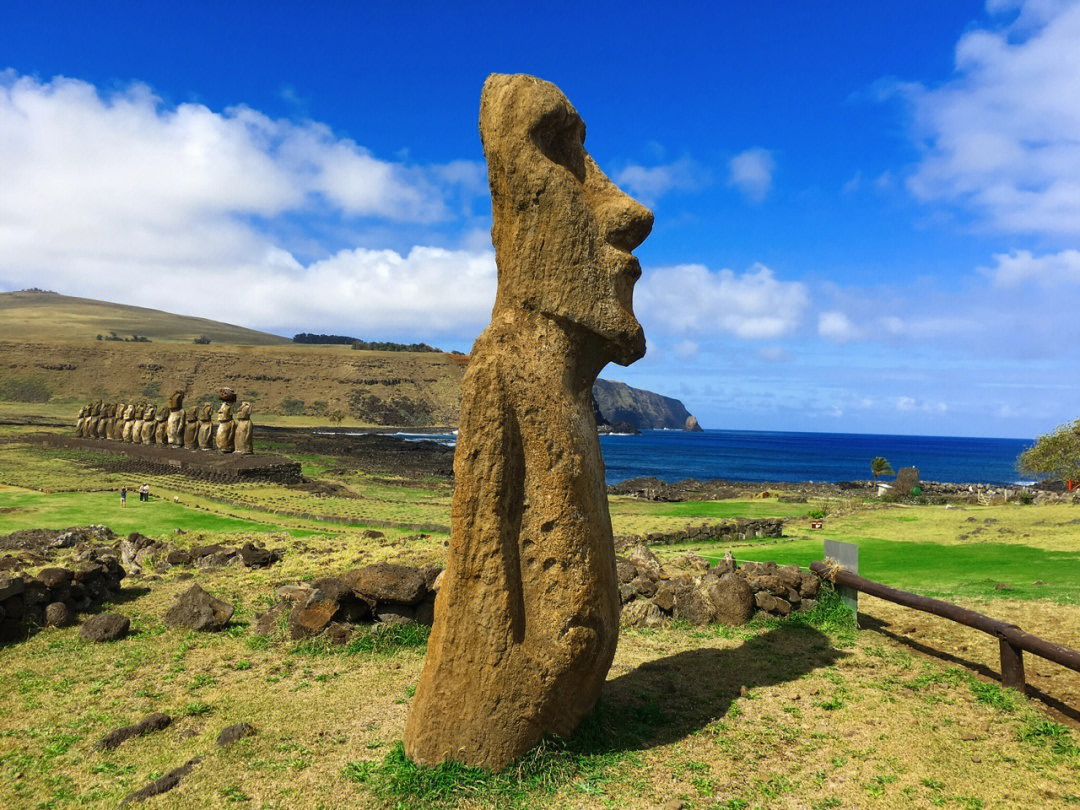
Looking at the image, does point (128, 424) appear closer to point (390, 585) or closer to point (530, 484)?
point (390, 585)

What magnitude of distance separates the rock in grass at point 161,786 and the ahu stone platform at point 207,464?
2586 cm

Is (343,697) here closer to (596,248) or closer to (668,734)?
(668,734)

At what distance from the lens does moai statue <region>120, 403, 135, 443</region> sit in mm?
40781

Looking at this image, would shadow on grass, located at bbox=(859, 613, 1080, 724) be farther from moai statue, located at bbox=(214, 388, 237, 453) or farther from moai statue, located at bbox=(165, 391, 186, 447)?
moai statue, located at bbox=(165, 391, 186, 447)

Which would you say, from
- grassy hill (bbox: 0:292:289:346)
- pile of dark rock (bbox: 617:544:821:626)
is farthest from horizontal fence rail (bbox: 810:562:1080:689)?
grassy hill (bbox: 0:292:289:346)

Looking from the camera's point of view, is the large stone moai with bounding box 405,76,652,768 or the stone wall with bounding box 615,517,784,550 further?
the stone wall with bounding box 615,517,784,550

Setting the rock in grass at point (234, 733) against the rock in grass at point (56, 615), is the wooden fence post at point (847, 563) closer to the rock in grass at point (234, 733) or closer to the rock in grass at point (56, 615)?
the rock in grass at point (234, 733)

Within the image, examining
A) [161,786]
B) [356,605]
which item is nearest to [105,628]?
[356,605]

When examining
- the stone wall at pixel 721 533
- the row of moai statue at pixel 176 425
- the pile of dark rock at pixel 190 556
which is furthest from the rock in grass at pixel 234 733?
the row of moai statue at pixel 176 425

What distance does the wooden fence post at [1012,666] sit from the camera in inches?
292

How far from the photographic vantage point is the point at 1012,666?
7496mm

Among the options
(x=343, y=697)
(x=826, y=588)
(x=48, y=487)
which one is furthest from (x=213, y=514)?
(x=826, y=588)

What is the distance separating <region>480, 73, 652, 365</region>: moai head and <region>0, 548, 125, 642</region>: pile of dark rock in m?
7.77

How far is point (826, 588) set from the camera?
10.5m
